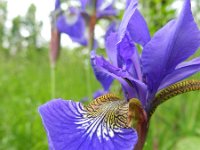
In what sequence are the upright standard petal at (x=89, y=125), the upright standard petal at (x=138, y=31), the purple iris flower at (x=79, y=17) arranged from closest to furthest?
the upright standard petal at (x=89, y=125), the upright standard petal at (x=138, y=31), the purple iris flower at (x=79, y=17)

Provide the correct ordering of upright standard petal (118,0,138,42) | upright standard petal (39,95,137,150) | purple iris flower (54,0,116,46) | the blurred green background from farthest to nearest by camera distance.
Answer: the blurred green background < purple iris flower (54,0,116,46) < upright standard petal (118,0,138,42) < upright standard petal (39,95,137,150)

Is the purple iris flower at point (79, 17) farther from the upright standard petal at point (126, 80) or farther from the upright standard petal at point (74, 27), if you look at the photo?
the upright standard petal at point (126, 80)

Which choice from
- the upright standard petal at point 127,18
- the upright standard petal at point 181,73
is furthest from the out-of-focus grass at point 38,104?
the upright standard petal at point 127,18

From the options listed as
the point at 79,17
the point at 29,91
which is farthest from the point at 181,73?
the point at 29,91

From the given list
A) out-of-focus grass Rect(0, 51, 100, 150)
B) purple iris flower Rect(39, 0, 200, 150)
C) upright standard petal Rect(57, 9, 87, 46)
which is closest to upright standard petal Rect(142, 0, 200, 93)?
purple iris flower Rect(39, 0, 200, 150)

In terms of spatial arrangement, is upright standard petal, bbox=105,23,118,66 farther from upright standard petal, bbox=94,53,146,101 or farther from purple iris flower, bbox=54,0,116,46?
purple iris flower, bbox=54,0,116,46

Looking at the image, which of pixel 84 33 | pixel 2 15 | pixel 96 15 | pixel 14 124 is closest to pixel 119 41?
pixel 96 15
